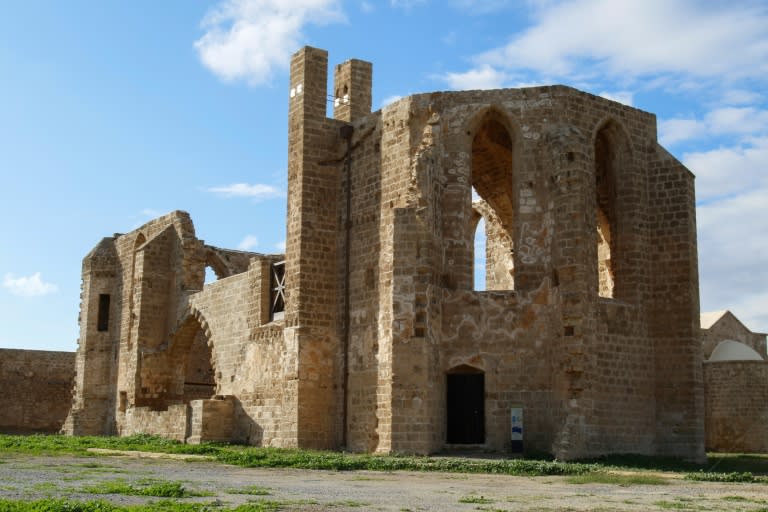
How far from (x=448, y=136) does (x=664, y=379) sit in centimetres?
649

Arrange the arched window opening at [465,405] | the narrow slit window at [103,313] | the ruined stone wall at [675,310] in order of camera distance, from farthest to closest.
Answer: the narrow slit window at [103,313] → the ruined stone wall at [675,310] → the arched window opening at [465,405]

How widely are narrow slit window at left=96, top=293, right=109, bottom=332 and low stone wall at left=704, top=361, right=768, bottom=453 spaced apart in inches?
727

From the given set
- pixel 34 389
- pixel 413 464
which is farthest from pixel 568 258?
pixel 34 389

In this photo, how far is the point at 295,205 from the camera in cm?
2112

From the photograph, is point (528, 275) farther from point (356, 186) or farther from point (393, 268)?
→ point (356, 186)

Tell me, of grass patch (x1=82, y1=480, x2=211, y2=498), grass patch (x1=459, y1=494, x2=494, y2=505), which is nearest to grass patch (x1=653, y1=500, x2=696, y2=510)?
grass patch (x1=459, y1=494, x2=494, y2=505)

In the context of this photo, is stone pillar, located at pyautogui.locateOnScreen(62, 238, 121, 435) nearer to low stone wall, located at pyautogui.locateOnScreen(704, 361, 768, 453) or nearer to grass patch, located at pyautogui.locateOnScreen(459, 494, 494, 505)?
low stone wall, located at pyautogui.locateOnScreen(704, 361, 768, 453)

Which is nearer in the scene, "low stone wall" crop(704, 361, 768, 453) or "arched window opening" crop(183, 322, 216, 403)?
"low stone wall" crop(704, 361, 768, 453)

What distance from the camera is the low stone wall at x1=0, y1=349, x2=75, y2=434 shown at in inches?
1342

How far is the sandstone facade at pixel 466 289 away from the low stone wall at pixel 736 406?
9.50 metres

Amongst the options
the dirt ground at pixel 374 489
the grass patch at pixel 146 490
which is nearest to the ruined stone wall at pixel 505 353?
the dirt ground at pixel 374 489

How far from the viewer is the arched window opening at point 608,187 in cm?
1989

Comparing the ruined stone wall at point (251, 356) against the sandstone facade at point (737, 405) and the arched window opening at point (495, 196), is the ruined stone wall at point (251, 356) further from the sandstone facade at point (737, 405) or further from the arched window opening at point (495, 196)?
the sandstone facade at point (737, 405)

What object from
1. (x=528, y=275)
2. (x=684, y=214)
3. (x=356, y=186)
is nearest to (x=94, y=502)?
(x=528, y=275)
